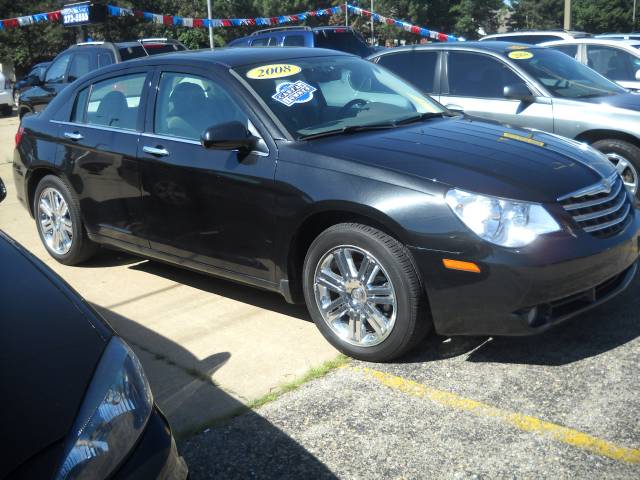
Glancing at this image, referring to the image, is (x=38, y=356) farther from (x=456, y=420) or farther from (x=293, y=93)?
(x=293, y=93)

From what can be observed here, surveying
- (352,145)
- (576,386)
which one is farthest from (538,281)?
(352,145)

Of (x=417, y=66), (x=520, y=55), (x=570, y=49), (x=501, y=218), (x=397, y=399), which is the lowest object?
(x=397, y=399)

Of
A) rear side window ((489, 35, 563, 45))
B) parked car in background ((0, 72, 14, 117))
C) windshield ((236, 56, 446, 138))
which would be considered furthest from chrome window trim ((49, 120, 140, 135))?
parked car in background ((0, 72, 14, 117))

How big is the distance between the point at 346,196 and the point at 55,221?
3136mm

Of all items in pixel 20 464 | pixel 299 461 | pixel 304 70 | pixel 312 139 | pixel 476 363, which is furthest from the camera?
pixel 304 70

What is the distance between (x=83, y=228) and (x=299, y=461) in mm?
3298

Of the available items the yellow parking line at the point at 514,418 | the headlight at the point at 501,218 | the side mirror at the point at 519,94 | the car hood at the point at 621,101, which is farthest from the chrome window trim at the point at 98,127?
the car hood at the point at 621,101

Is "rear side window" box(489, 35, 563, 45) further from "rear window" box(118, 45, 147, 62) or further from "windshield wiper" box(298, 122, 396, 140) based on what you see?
"windshield wiper" box(298, 122, 396, 140)

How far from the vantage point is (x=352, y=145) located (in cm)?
411

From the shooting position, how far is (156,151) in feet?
15.7

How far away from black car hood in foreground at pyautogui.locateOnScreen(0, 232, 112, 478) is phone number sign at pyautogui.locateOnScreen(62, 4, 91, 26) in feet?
60.2

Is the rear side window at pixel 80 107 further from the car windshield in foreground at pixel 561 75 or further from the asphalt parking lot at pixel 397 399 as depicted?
the car windshield in foreground at pixel 561 75

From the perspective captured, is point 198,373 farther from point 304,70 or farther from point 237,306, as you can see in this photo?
point 304,70

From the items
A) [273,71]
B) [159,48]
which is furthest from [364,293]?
[159,48]
